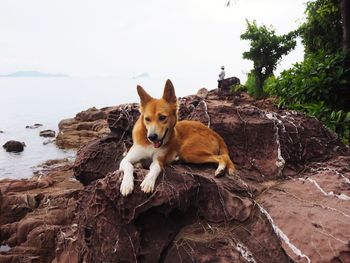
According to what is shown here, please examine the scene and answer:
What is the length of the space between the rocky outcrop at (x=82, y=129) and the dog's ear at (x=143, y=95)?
51.0 feet

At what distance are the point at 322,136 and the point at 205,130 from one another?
2.63 m

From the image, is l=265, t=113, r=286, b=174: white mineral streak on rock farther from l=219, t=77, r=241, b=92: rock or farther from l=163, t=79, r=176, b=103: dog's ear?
l=219, t=77, r=241, b=92: rock

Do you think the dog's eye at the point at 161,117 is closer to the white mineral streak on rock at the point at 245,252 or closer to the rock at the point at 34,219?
the white mineral streak on rock at the point at 245,252

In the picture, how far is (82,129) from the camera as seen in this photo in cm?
2703

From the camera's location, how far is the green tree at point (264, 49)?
22.2 m

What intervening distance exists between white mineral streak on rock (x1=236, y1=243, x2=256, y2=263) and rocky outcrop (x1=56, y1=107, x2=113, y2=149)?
654 inches

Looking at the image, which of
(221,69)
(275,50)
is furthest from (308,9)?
(221,69)

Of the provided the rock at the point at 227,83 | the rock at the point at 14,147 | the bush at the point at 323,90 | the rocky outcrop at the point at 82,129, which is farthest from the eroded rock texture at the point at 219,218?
the rock at the point at 14,147

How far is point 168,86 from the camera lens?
587 centimetres

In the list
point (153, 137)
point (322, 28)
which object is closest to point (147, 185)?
point (153, 137)

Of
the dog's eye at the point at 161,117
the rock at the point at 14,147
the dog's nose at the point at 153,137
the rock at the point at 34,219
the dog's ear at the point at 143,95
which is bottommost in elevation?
the rock at the point at 14,147

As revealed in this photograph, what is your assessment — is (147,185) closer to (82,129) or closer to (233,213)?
(233,213)

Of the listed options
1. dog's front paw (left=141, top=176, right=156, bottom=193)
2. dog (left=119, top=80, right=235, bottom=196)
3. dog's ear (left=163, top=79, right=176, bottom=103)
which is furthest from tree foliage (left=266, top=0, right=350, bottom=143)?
dog's front paw (left=141, top=176, right=156, bottom=193)

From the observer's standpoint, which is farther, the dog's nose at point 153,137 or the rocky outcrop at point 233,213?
the dog's nose at point 153,137
